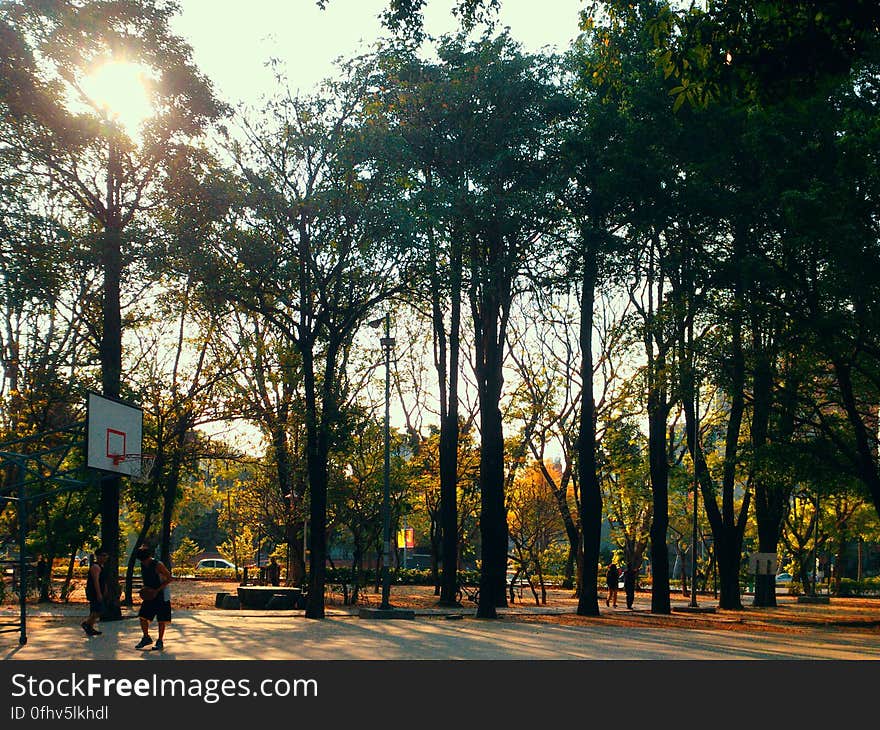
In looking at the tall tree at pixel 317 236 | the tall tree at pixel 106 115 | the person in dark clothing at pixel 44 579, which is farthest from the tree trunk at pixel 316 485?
the person in dark clothing at pixel 44 579

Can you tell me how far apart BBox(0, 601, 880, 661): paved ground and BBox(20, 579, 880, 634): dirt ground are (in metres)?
0.24

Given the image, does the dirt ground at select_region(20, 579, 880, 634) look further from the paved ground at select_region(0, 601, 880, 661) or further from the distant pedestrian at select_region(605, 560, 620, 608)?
the distant pedestrian at select_region(605, 560, 620, 608)

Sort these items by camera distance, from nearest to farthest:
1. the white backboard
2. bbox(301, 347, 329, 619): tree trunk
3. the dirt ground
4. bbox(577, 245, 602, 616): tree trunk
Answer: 1. the white backboard
2. bbox(301, 347, 329, 619): tree trunk
3. the dirt ground
4. bbox(577, 245, 602, 616): tree trunk

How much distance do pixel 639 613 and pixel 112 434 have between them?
1958 cm

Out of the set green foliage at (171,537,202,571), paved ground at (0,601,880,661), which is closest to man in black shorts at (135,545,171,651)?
paved ground at (0,601,880,661)

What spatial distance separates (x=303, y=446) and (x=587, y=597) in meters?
11.4

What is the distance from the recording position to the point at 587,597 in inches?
1260

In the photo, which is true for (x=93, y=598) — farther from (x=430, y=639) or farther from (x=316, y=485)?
(x=316, y=485)

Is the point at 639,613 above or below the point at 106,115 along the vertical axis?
below

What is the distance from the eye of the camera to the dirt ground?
29.7 meters

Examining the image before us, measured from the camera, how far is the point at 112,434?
76.8 ft

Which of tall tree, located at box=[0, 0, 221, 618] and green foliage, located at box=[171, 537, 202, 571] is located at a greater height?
tall tree, located at box=[0, 0, 221, 618]

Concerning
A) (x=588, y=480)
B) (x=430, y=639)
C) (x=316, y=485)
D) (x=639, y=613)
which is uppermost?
(x=588, y=480)

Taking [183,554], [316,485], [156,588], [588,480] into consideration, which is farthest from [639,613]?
[183,554]
